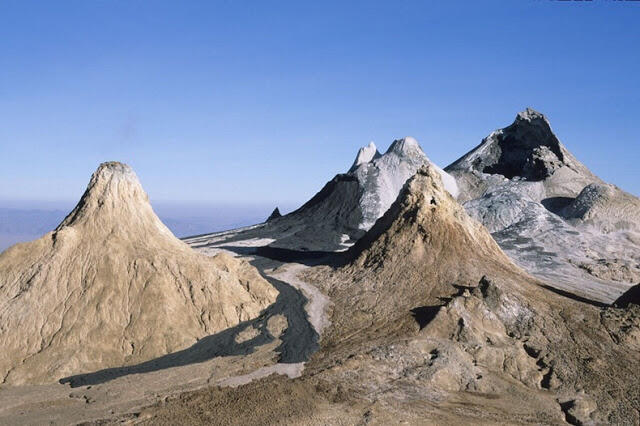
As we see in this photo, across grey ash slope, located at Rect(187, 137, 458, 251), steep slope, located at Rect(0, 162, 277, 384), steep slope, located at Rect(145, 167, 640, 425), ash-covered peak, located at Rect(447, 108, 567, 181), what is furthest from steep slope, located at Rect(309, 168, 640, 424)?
ash-covered peak, located at Rect(447, 108, 567, 181)

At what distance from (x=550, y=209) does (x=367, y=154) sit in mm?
30950

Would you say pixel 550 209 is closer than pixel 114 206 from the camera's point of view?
No

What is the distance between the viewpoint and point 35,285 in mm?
29938

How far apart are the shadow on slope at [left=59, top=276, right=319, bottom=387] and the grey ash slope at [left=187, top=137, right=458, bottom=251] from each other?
2567 centimetres

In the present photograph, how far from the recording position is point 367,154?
94375 millimetres

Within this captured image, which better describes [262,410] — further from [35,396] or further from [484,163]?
[484,163]

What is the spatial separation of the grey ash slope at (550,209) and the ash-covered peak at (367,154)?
42.1 ft

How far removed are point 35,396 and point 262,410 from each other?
395 inches

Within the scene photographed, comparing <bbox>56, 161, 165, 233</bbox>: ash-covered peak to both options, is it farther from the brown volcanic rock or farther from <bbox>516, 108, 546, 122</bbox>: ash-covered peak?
<bbox>516, 108, 546, 122</bbox>: ash-covered peak

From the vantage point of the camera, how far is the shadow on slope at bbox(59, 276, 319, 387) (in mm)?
26312

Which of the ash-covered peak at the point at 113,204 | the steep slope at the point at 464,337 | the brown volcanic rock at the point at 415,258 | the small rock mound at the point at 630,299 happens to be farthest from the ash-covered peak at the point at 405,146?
the ash-covered peak at the point at 113,204

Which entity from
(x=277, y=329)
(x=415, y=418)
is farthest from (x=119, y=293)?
(x=415, y=418)

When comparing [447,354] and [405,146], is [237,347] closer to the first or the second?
[447,354]

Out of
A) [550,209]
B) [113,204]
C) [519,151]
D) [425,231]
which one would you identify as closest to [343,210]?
[550,209]
